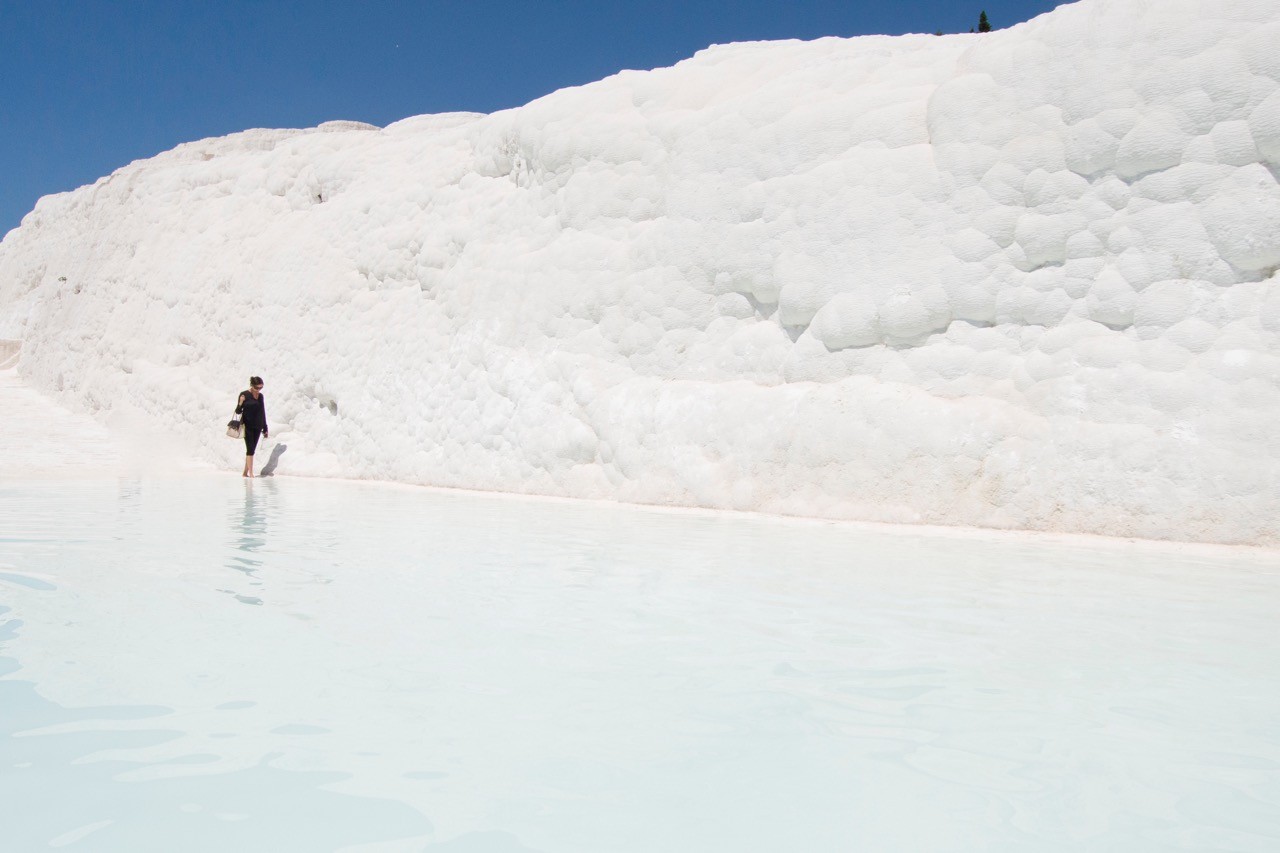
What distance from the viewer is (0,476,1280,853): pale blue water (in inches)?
65.1

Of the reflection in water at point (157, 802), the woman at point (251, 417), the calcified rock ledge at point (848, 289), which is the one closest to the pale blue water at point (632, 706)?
the reflection in water at point (157, 802)

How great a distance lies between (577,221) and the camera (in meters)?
9.05

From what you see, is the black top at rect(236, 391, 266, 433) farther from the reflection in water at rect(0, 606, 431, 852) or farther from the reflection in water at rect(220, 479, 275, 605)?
the reflection in water at rect(0, 606, 431, 852)

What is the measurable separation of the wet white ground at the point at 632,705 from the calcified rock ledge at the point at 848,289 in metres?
1.74

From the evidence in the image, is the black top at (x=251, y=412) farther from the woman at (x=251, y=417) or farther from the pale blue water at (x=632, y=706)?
the pale blue water at (x=632, y=706)

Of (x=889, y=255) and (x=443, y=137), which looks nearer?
(x=889, y=255)

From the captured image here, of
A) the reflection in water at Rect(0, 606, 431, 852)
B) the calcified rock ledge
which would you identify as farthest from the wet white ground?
the calcified rock ledge

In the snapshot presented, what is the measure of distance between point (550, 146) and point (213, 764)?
8.26 metres

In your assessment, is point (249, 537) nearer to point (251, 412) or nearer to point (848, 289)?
point (848, 289)

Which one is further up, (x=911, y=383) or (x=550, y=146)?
(x=550, y=146)

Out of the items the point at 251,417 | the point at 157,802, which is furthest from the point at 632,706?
the point at 251,417

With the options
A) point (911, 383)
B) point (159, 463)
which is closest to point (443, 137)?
point (159, 463)

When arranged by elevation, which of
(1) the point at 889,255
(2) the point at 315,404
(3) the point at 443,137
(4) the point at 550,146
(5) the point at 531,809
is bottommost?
(5) the point at 531,809

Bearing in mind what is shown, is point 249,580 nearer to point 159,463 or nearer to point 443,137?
point 443,137
